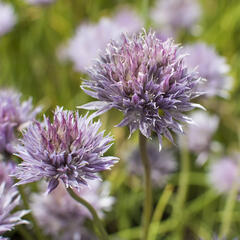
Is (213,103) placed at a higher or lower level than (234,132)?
higher

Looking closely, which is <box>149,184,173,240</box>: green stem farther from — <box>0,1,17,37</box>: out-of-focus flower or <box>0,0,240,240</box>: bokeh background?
<box>0,1,17,37</box>: out-of-focus flower

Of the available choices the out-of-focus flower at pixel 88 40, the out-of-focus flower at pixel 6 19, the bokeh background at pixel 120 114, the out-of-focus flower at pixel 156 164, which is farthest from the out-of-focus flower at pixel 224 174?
the out-of-focus flower at pixel 6 19

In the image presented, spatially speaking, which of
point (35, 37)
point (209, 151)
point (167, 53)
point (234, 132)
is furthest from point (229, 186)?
point (35, 37)

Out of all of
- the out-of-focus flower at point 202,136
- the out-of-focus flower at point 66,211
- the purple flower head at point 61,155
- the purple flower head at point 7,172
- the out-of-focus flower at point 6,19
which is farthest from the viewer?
the out-of-focus flower at point 6,19

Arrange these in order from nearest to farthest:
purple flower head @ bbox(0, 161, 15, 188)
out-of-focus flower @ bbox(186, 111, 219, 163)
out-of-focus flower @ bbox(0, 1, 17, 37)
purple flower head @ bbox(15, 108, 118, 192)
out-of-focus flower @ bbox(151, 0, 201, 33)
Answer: purple flower head @ bbox(15, 108, 118, 192) < purple flower head @ bbox(0, 161, 15, 188) < out-of-focus flower @ bbox(186, 111, 219, 163) < out-of-focus flower @ bbox(0, 1, 17, 37) < out-of-focus flower @ bbox(151, 0, 201, 33)

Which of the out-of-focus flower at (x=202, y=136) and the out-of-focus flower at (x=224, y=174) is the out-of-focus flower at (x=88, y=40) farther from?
the out-of-focus flower at (x=224, y=174)

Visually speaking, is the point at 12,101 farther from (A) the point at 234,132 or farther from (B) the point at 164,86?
(A) the point at 234,132

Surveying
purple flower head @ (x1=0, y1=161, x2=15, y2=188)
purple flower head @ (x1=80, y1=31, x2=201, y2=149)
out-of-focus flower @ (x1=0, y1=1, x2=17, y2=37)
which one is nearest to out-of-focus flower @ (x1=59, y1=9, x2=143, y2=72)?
out-of-focus flower @ (x1=0, y1=1, x2=17, y2=37)
